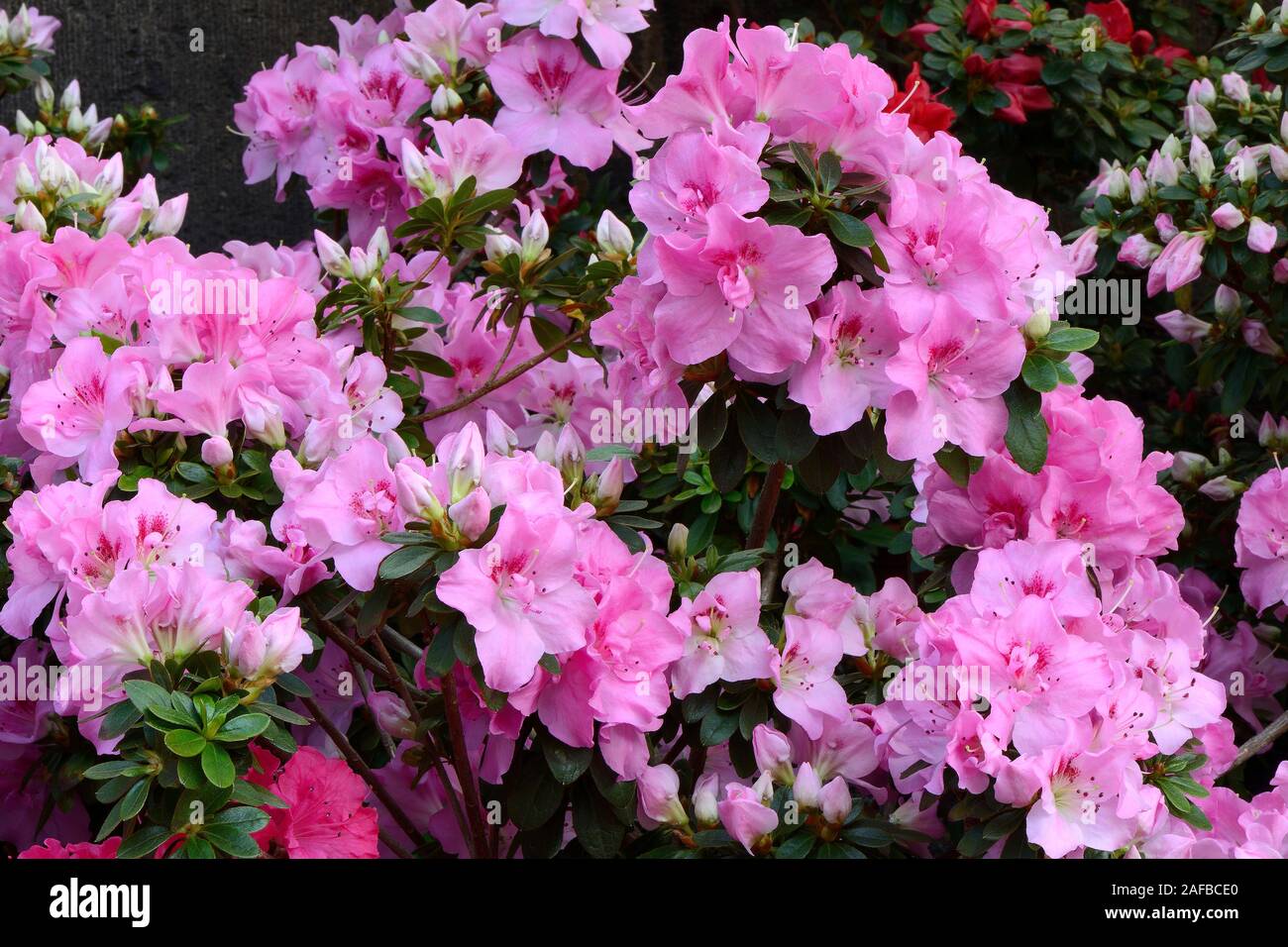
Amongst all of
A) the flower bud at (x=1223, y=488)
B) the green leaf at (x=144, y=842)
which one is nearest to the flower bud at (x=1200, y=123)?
the flower bud at (x=1223, y=488)

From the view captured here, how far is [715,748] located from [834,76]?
840mm

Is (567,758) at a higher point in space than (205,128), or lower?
lower

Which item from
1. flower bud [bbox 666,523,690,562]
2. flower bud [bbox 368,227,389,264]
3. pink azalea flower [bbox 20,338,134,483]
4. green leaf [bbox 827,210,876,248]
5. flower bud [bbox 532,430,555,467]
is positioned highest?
flower bud [bbox 368,227,389,264]

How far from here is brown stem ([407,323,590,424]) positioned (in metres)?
2.06

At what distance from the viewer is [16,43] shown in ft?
8.87

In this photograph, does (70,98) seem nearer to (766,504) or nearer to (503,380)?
(503,380)

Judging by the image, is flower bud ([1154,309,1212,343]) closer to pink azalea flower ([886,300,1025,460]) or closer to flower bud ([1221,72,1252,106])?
flower bud ([1221,72,1252,106])

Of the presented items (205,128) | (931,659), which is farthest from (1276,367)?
(205,128)

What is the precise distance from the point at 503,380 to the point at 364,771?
62 cm

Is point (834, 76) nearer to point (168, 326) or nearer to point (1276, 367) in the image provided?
point (168, 326)

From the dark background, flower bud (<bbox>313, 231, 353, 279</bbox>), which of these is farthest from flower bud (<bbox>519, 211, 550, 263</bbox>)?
the dark background

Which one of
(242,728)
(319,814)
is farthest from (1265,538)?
(242,728)

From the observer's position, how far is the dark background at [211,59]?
3.18m

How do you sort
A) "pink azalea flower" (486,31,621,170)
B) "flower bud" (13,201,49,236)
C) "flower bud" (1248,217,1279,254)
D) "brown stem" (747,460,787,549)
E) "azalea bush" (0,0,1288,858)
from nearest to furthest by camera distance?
"azalea bush" (0,0,1288,858)
"brown stem" (747,460,787,549)
"flower bud" (13,201,49,236)
"flower bud" (1248,217,1279,254)
"pink azalea flower" (486,31,621,170)
